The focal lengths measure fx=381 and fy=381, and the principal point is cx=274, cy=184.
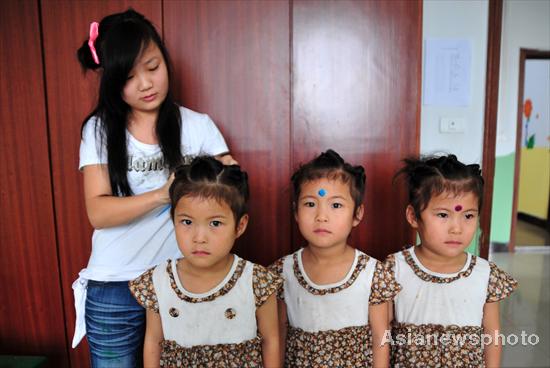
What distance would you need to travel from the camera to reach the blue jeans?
1.26m

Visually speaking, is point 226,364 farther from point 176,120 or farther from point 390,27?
point 390,27

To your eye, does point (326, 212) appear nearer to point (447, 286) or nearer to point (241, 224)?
point (241, 224)

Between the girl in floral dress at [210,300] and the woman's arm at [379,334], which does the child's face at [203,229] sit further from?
the woman's arm at [379,334]

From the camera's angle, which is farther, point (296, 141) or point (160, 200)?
point (296, 141)

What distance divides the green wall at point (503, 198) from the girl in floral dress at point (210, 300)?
3995 millimetres

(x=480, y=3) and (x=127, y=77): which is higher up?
(x=480, y=3)

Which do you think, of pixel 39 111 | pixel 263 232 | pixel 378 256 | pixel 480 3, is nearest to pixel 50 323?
pixel 39 111

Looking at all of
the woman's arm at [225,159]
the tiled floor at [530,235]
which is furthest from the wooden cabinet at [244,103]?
the tiled floor at [530,235]

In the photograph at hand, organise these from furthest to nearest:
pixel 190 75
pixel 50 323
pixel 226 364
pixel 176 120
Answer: pixel 50 323
pixel 190 75
pixel 176 120
pixel 226 364

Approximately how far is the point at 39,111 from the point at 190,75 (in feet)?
2.30

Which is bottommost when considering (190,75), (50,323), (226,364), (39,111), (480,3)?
(50,323)

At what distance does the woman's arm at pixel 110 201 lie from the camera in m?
1.14

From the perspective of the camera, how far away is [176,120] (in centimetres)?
129

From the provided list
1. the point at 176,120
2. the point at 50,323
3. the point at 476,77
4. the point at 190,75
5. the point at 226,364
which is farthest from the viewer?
the point at 476,77
